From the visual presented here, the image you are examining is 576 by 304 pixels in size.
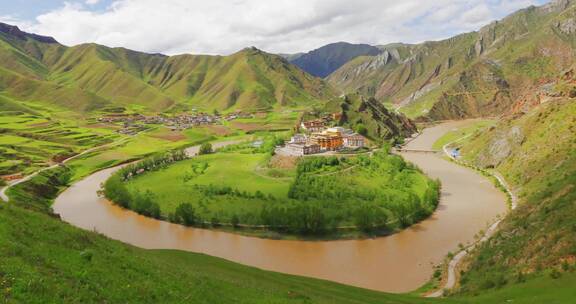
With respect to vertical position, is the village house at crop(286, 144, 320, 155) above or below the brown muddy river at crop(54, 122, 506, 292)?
above

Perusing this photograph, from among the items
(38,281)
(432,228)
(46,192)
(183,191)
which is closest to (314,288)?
(38,281)

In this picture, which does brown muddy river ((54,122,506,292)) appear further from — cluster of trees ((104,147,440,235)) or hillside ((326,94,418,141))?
hillside ((326,94,418,141))

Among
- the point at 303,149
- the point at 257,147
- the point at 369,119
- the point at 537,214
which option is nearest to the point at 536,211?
the point at 537,214

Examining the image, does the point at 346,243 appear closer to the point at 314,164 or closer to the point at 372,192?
the point at 372,192

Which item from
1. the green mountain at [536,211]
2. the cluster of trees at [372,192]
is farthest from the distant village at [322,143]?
the green mountain at [536,211]

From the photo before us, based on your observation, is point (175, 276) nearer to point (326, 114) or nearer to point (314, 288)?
point (314, 288)

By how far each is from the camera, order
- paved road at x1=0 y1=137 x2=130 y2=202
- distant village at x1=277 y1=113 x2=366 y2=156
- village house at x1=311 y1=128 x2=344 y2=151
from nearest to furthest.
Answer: paved road at x1=0 y1=137 x2=130 y2=202 → distant village at x1=277 y1=113 x2=366 y2=156 → village house at x1=311 y1=128 x2=344 y2=151

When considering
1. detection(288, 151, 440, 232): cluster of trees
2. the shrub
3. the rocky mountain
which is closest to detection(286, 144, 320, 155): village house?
detection(288, 151, 440, 232): cluster of trees
